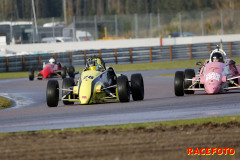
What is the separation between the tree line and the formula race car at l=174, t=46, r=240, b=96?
3896 cm

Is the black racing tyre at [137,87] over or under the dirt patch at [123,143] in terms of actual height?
over

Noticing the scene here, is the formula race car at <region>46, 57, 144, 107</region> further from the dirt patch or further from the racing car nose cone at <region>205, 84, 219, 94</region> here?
the dirt patch

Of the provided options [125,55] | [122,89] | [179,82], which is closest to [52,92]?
[122,89]

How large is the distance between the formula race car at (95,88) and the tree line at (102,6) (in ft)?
127

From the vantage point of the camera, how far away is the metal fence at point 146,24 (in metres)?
49.1

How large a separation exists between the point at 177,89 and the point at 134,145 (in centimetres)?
852

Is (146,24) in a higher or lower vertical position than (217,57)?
higher

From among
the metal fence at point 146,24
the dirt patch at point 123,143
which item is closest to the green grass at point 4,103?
the dirt patch at point 123,143

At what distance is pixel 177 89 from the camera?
54.6ft

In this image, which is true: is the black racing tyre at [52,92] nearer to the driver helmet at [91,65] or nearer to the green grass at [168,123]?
the driver helmet at [91,65]

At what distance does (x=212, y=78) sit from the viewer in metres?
15.7

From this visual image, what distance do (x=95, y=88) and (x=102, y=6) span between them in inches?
3139

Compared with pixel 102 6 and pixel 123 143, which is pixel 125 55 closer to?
pixel 123 143

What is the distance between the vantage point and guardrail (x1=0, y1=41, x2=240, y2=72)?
1517 inches
